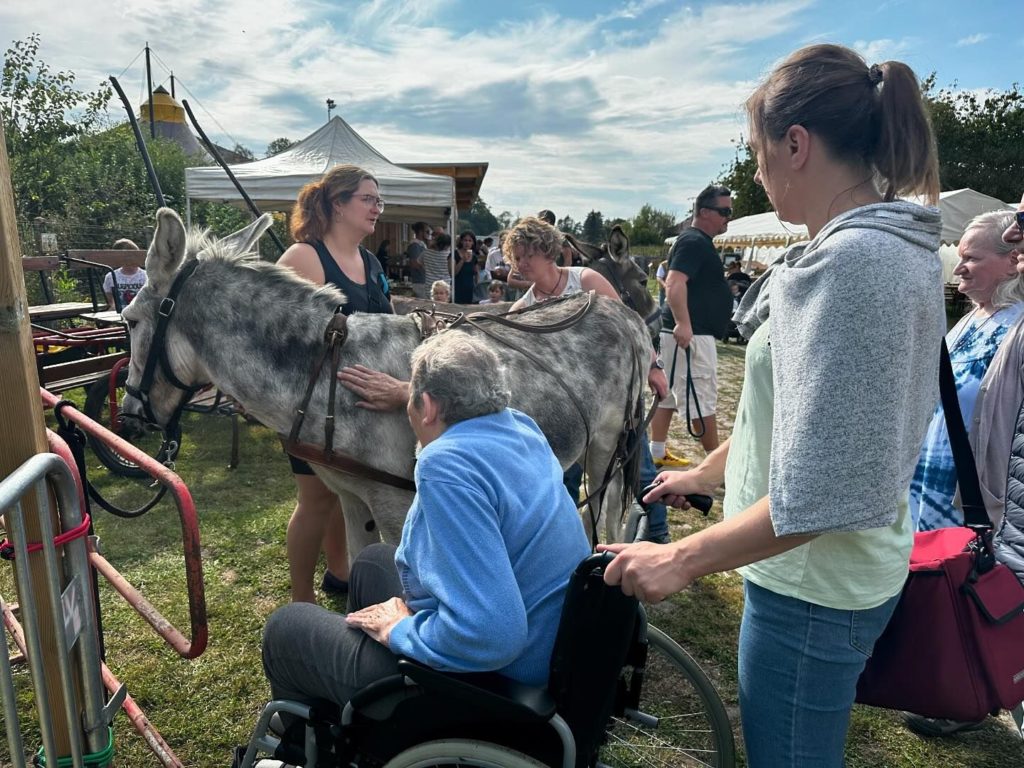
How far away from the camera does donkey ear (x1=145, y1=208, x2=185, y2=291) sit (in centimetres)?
263

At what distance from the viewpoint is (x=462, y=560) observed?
150cm

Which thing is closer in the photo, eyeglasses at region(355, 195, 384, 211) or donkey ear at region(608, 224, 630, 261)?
eyeglasses at region(355, 195, 384, 211)

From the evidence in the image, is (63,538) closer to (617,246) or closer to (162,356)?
(162,356)

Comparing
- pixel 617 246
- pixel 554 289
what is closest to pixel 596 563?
pixel 554 289

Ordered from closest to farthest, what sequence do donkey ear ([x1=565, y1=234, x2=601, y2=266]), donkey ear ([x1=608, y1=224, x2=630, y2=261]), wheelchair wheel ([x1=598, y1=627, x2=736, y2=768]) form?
1. wheelchair wheel ([x1=598, y1=627, x2=736, y2=768])
2. donkey ear ([x1=608, y1=224, x2=630, y2=261])
3. donkey ear ([x1=565, y1=234, x2=601, y2=266])

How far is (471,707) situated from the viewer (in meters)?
1.56

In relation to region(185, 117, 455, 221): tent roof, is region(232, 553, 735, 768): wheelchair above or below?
below

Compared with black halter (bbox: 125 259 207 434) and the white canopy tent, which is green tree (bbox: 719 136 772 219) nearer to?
the white canopy tent

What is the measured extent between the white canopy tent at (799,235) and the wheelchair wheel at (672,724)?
873 centimetres

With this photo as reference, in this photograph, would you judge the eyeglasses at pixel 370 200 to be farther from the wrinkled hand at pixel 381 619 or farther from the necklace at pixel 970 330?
the necklace at pixel 970 330

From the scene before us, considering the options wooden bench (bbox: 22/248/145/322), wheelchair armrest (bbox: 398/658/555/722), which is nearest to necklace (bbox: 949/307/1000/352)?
wheelchair armrest (bbox: 398/658/555/722)

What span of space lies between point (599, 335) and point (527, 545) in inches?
81.7

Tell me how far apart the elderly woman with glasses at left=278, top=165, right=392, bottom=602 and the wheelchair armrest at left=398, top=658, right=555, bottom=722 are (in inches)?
67.1

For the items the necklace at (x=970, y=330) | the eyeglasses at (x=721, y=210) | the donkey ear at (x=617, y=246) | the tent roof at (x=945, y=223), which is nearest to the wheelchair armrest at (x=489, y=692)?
the necklace at (x=970, y=330)
